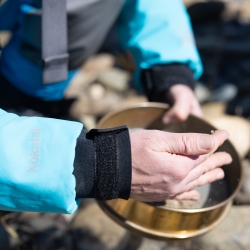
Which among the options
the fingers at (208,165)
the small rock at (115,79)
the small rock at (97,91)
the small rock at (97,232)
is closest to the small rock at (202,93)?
the small rock at (115,79)

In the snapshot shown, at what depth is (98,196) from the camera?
80 cm

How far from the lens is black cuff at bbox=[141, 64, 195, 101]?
3.92 ft

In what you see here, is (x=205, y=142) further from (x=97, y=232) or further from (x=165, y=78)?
(x=97, y=232)

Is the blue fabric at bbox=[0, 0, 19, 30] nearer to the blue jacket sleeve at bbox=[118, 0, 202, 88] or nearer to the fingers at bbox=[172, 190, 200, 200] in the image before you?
the blue jacket sleeve at bbox=[118, 0, 202, 88]

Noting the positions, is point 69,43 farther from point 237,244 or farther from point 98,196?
point 237,244

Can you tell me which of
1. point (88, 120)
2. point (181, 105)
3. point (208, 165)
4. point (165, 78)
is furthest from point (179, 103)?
point (88, 120)

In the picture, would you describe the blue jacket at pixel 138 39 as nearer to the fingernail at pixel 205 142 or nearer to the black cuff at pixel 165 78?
the black cuff at pixel 165 78

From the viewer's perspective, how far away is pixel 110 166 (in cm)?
77

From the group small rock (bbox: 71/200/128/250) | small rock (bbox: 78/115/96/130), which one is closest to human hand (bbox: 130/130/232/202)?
small rock (bbox: 71/200/128/250)

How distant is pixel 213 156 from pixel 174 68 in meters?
0.42

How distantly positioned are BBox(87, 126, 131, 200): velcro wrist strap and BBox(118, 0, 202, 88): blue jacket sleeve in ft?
1.73

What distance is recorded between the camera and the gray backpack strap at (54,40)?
105 centimetres

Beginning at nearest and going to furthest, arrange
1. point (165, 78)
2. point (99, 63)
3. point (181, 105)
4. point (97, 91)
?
point (181, 105) → point (165, 78) → point (97, 91) → point (99, 63)

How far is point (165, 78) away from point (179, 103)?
0.13m
